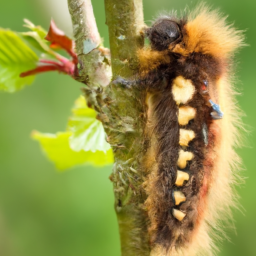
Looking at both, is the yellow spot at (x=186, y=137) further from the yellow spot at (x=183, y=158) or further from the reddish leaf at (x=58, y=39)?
the reddish leaf at (x=58, y=39)

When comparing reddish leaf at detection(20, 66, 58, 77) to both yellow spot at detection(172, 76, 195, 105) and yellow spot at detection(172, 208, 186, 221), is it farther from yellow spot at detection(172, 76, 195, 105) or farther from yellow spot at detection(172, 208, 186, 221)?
yellow spot at detection(172, 208, 186, 221)

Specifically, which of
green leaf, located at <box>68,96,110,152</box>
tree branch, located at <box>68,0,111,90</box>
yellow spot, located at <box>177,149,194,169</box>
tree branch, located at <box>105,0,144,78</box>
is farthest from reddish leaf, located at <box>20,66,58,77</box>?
yellow spot, located at <box>177,149,194,169</box>

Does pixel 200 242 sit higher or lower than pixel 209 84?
lower

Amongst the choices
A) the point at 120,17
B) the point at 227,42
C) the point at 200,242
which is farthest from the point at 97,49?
the point at 200,242

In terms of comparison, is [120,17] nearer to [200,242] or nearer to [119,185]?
[119,185]

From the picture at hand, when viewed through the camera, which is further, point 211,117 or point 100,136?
point 100,136

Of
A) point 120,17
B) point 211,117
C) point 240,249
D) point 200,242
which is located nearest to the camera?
point 120,17

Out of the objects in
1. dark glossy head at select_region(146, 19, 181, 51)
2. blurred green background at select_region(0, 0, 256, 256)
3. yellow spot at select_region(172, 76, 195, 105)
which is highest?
dark glossy head at select_region(146, 19, 181, 51)

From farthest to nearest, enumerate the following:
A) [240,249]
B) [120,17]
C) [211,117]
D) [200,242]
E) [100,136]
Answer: [240,249] → [100,136] → [200,242] → [211,117] → [120,17]
